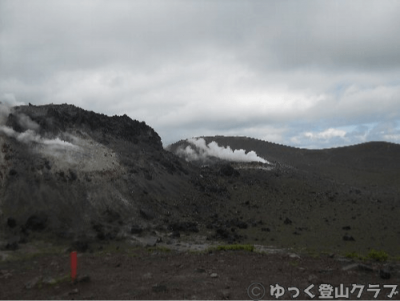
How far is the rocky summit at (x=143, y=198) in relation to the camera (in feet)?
105

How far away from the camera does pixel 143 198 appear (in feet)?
131

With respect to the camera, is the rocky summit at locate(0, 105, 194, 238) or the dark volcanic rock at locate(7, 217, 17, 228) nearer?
the dark volcanic rock at locate(7, 217, 17, 228)

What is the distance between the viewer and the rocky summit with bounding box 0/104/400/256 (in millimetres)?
31953

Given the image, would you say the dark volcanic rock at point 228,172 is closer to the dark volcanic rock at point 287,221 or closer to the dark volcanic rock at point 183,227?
the dark volcanic rock at point 287,221

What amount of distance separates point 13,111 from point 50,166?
37.9 ft

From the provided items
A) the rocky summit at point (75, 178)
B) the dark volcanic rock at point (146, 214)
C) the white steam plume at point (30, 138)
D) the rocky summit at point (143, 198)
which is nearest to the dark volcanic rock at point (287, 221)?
the rocky summit at point (143, 198)

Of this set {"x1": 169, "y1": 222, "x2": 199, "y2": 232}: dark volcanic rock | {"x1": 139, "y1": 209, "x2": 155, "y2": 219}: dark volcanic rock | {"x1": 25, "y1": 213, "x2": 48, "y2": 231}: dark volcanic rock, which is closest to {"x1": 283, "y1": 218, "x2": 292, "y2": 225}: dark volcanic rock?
{"x1": 169, "y1": 222, "x2": 199, "y2": 232}: dark volcanic rock

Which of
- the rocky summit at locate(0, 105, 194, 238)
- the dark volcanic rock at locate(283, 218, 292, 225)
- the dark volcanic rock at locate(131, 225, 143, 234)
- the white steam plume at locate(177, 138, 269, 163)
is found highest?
the white steam plume at locate(177, 138, 269, 163)

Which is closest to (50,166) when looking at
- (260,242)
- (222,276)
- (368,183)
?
(260,242)

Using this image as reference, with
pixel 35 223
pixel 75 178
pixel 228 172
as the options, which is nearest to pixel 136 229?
pixel 35 223

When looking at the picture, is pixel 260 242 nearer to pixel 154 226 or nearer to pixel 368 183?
pixel 154 226

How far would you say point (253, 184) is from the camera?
58906 mm

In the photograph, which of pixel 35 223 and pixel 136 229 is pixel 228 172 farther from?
pixel 35 223

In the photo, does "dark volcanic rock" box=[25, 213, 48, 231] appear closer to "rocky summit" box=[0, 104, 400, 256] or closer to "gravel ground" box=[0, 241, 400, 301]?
"rocky summit" box=[0, 104, 400, 256]
